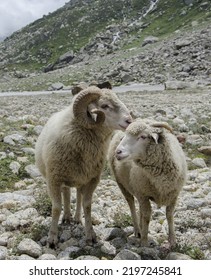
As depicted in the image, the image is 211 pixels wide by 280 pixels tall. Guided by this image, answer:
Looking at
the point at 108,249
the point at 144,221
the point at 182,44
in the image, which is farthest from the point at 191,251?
the point at 182,44

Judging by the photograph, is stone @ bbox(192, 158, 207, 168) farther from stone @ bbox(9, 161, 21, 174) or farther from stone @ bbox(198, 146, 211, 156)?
stone @ bbox(9, 161, 21, 174)

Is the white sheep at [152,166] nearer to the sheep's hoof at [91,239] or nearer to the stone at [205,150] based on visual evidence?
the sheep's hoof at [91,239]

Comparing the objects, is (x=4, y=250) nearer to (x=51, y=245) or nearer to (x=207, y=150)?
(x=51, y=245)

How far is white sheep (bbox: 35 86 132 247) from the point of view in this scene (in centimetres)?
840

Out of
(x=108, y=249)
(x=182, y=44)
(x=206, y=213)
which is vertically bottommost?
(x=108, y=249)

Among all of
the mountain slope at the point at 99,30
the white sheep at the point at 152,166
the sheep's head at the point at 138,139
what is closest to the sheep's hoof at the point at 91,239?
the white sheep at the point at 152,166

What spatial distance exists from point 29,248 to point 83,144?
2.20 m

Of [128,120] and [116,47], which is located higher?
[116,47]

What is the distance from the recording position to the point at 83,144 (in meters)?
8.51

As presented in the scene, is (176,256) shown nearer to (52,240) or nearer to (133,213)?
(133,213)

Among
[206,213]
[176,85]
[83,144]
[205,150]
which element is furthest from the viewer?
[176,85]

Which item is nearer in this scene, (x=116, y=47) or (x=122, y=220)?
(x=122, y=220)

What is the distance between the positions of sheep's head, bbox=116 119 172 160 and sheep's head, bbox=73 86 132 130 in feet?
1.02

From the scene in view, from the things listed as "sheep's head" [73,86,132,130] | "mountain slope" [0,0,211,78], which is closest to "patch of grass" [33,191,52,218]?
"sheep's head" [73,86,132,130]
